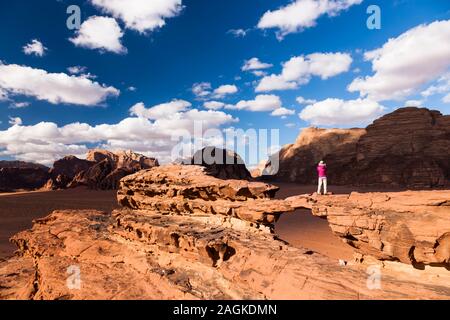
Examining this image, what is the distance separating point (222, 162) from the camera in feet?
135

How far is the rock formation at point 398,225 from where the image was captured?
193 inches

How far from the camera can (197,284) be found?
5.77 meters

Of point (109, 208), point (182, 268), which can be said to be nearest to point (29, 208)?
point (109, 208)

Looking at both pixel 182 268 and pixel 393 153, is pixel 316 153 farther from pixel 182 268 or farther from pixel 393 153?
pixel 182 268

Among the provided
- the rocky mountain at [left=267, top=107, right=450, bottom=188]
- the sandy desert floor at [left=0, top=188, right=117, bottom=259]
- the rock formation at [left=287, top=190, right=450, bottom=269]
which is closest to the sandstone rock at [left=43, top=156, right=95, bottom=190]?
the sandy desert floor at [left=0, top=188, right=117, bottom=259]

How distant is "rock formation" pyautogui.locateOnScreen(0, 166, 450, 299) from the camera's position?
492cm

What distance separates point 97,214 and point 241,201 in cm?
786

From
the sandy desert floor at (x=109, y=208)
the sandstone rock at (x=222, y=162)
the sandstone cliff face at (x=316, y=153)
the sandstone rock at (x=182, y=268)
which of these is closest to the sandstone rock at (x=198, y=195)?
the sandstone rock at (x=182, y=268)

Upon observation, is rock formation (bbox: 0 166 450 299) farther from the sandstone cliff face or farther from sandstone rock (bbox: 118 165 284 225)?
the sandstone cliff face

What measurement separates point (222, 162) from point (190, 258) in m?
34.6

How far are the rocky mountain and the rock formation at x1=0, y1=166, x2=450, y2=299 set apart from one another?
90.6 feet

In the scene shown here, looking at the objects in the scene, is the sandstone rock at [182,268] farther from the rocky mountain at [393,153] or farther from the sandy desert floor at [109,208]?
the rocky mountain at [393,153]
